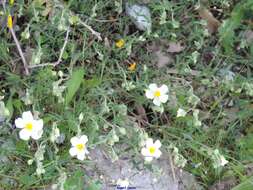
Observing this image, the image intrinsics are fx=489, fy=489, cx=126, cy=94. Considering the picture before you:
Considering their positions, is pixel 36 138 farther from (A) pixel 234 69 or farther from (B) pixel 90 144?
(A) pixel 234 69

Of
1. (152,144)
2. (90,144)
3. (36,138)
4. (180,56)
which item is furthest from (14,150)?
(180,56)

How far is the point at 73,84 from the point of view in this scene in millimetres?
2332

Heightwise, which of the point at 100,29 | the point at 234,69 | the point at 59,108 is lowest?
the point at 59,108

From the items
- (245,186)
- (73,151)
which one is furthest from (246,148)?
(73,151)

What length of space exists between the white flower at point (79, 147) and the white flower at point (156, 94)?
0.40 meters

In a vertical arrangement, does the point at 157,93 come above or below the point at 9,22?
below

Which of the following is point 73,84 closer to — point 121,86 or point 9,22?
point 121,86

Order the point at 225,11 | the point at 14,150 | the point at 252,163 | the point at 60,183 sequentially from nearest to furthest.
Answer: the point at 60,183, the point at 14,150, the point at 252,163, the point at 225,11

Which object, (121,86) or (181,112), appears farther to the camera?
(121,86)

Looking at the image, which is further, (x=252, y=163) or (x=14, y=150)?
(x=252, y=163)

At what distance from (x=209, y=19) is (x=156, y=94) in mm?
610

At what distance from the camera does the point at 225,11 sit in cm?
274

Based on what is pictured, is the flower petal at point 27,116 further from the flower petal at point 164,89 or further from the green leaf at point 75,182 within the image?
the flower petal at point 164,89

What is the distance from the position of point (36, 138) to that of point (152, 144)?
0.55m
